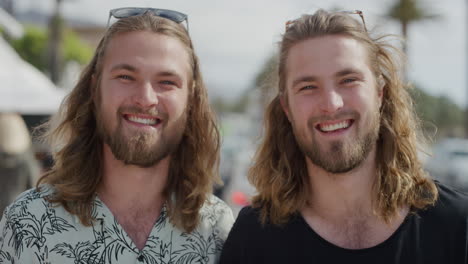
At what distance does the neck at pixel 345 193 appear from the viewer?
2789 millimetres

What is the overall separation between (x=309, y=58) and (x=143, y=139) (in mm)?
999

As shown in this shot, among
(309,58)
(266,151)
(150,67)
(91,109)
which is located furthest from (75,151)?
(309,58)

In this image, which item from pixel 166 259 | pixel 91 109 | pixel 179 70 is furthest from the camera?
pixel 91 109

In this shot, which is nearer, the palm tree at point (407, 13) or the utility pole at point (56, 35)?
the palm tree at point (407, 13)

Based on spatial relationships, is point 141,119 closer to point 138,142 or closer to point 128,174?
point 138,142

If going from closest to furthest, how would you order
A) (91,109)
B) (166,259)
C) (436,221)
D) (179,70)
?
(436,221)
(166,259)
(179,70)
(91,109)

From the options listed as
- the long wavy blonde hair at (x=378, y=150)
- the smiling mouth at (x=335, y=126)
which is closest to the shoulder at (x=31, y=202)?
the long wavy blonde hair at (x=378, y=150)

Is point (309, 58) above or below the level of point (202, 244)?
above

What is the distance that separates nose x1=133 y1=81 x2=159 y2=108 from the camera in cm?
281

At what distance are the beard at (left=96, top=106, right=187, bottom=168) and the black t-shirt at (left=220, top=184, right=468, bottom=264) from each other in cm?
59

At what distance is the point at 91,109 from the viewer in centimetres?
321

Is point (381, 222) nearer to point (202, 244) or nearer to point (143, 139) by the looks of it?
point (202, 244)

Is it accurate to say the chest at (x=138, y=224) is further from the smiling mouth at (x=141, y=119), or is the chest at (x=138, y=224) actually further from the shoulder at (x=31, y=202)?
the smiling mouth at (x=141, y=119)

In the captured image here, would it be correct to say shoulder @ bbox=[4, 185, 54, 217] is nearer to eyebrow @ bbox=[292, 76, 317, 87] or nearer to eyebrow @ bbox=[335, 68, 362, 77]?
eyebrow @ bbox=[292, 76, 317, 87]
